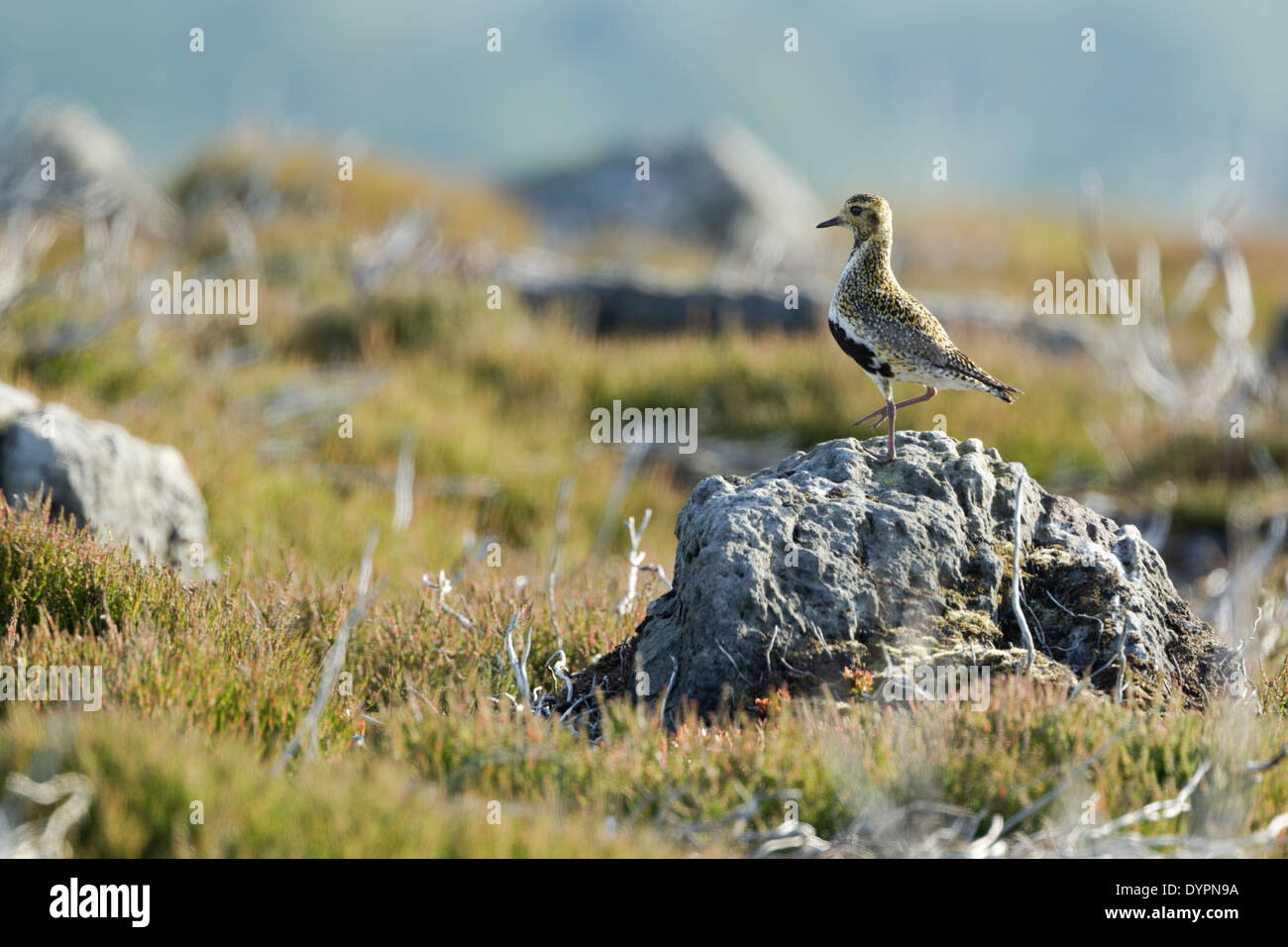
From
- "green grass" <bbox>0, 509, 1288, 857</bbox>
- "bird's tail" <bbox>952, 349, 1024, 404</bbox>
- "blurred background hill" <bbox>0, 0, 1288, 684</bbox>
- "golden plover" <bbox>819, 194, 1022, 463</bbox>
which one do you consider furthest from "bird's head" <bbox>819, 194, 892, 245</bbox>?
"green grass" <bbox>0, 509, 1288, 857</bbox>

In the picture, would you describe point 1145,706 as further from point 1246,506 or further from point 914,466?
point 1246,506

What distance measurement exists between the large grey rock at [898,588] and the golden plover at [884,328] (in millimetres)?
341

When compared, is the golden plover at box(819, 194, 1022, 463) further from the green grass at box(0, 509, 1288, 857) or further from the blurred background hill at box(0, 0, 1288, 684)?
the blurred background hill at box(0, 0, 1288, 684)

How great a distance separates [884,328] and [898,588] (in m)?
1.04

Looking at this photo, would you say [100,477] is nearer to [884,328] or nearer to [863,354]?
[863,354]

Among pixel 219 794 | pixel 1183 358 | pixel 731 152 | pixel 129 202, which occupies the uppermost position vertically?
pixel 731 152

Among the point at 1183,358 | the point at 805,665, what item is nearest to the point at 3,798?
the point at 805,665

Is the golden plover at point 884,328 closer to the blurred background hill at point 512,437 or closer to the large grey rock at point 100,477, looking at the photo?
the blurred background hill at point 512,437

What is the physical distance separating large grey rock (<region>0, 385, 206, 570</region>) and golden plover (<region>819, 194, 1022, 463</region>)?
12.2 feet

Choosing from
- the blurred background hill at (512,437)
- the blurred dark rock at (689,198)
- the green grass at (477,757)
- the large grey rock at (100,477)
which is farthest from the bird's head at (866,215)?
the blurred dark rock at (689,198)

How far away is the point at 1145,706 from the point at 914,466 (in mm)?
1333

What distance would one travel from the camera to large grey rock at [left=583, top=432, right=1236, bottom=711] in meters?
4.48

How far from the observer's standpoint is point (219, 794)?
3.44 meters

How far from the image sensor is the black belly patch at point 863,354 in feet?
15.4
